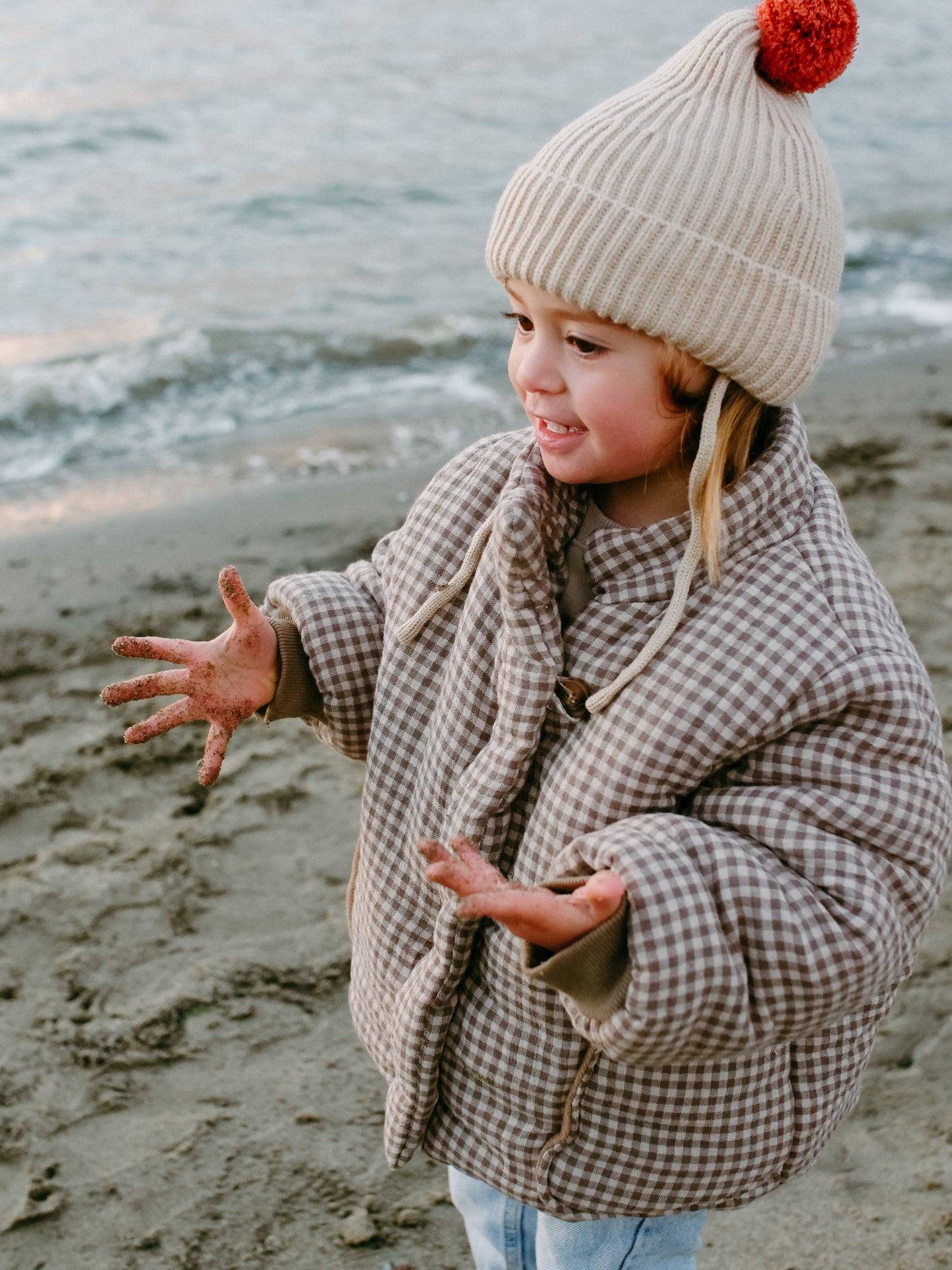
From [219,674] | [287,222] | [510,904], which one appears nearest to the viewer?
[510,904]

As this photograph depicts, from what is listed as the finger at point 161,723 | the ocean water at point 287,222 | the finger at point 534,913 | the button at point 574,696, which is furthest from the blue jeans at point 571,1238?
the ocean water at point 287,222

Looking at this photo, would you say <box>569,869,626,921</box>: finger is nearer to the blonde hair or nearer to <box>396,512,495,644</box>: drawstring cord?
the blonde hair

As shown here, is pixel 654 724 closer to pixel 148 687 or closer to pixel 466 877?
pixel 466 877

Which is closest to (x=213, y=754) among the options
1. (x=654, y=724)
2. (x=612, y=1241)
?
(x=654, y=724)

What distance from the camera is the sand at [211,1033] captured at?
2250mm

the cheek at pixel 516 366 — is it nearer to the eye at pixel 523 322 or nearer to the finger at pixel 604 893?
the eye at pixel 523 322

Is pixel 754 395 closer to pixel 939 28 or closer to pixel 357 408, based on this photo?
pixel 357 408

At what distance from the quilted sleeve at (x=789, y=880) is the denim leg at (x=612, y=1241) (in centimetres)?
45

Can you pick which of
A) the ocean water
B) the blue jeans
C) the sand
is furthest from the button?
the ocean water

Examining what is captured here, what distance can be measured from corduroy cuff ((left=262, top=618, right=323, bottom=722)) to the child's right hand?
1 centimetres

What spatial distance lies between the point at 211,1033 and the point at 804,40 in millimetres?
2153

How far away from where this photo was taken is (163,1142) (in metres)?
2.40

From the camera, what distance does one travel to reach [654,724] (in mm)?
1464

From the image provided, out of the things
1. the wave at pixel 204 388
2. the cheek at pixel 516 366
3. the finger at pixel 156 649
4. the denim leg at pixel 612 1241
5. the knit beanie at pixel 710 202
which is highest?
the knit beanie at pixel 710 202
